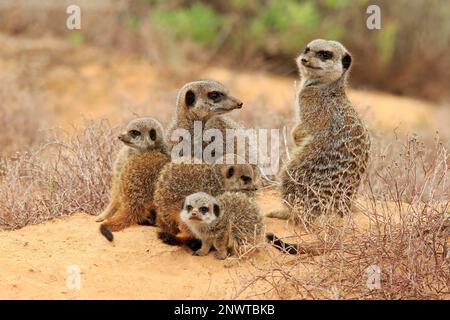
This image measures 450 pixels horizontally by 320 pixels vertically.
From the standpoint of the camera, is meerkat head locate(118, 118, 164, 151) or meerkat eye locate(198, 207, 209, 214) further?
meerkat head locate(118, 118, 164, 151)

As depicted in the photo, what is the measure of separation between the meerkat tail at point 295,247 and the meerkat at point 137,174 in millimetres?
850

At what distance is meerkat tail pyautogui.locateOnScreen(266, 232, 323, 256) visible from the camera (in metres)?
4.80

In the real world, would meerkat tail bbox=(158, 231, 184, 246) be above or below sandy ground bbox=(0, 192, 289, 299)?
above

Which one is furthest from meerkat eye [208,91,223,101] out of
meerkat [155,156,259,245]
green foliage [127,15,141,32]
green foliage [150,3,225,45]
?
green foliage [127,15,141,32]

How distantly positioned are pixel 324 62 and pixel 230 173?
1.06 meters

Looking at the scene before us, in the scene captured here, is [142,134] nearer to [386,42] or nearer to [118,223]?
[118,223]

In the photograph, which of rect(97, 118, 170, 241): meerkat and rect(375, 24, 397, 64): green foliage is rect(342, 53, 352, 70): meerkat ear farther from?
rect(375, 24, 397, 64): green foliage

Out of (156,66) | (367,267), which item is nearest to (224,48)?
(156,66)

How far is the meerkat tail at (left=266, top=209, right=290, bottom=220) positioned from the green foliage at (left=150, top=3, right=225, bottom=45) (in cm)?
807

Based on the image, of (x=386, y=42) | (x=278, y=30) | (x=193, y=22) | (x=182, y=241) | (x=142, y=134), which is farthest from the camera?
(x=278, y=30)

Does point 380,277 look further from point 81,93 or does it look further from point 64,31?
point 64,31

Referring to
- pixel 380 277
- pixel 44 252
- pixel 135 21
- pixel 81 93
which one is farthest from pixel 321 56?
pixel 135 21

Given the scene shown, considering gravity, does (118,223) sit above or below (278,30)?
below

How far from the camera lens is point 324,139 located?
218 inches
